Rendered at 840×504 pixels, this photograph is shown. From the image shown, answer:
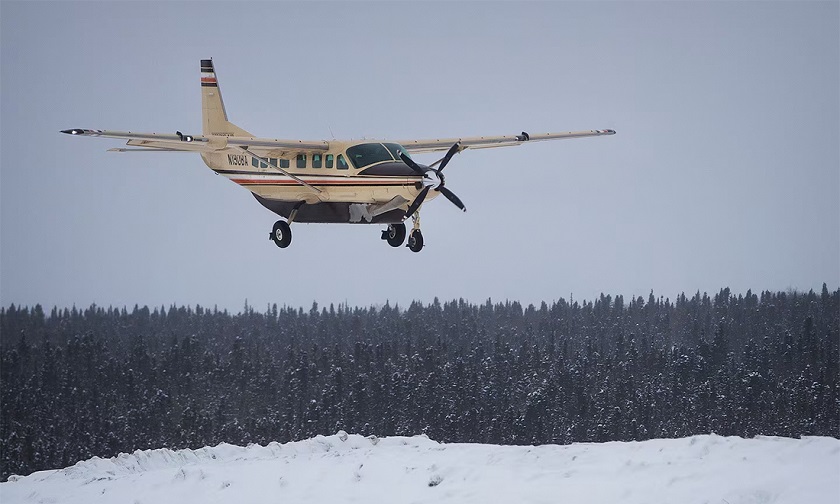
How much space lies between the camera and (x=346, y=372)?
17012 cm

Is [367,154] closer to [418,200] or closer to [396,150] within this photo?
[396,150]

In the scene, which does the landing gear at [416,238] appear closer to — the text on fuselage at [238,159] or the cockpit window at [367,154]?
the cockpit window at [367,154]

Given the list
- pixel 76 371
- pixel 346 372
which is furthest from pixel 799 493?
pixel 76 371

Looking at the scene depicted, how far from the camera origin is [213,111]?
45.4m

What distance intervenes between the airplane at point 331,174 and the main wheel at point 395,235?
37 mm

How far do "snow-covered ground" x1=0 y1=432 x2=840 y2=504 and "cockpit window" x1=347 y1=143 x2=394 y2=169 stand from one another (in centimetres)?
1204

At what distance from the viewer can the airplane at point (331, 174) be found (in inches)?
1366

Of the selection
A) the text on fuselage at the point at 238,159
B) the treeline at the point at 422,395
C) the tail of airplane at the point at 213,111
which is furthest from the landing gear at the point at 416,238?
the treeline at the point at 422,395

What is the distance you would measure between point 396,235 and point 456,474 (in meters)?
9.26

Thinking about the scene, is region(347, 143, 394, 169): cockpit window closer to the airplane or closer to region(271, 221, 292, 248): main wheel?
the airplane

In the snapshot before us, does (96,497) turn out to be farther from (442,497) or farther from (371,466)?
(442,497)

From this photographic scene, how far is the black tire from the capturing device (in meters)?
37.5

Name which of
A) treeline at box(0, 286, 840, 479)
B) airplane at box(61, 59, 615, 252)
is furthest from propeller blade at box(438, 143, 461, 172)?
treeline at box(0, 286, 840, 479)

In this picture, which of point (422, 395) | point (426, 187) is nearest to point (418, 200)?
point (426, 187)
